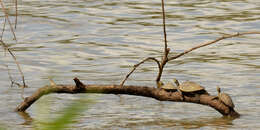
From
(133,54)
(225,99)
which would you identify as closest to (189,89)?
(225,99)

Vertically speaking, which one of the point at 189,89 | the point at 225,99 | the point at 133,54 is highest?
the point at 189,89

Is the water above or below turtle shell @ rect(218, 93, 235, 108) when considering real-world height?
below

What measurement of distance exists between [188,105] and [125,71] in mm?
1881

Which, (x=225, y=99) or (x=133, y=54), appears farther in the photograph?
(x=133, y=54)

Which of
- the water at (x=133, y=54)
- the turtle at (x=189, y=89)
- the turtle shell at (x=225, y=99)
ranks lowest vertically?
the water at (x=133, y=54)

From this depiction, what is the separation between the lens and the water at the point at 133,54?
471 centimetres

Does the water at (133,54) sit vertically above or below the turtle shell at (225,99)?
below

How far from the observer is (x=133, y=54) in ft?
26.1

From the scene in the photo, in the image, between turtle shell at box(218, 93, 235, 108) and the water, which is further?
the water

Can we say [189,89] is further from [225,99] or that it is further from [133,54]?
[133,54]

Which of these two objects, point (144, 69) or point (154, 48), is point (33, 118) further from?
point (154, 48)

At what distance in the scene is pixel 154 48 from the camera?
27.5 feet

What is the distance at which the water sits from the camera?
4711 millimetres

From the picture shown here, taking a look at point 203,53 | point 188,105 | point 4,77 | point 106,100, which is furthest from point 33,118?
point 203,53
